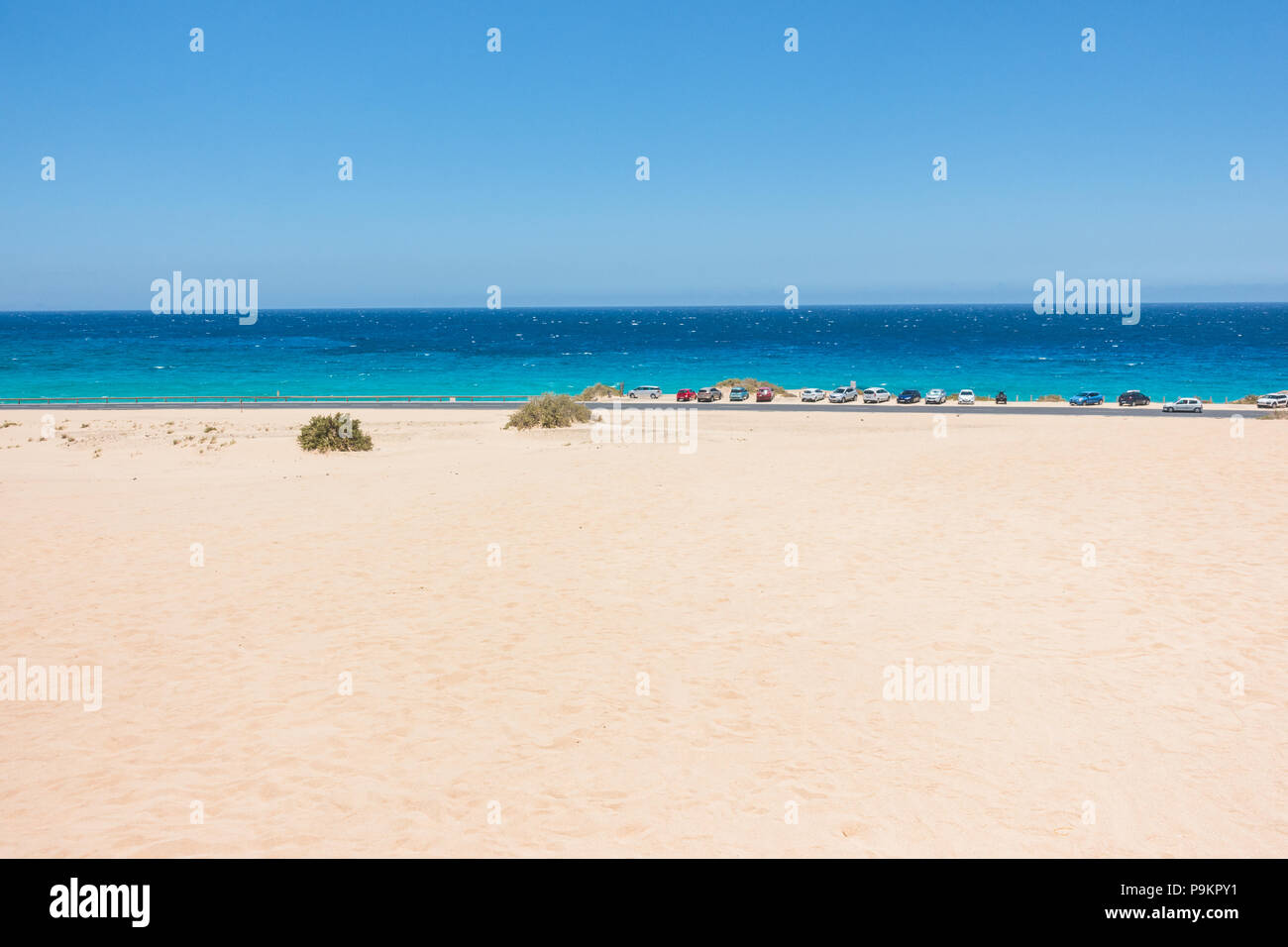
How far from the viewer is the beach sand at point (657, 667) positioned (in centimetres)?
708

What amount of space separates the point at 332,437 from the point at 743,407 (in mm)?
33143

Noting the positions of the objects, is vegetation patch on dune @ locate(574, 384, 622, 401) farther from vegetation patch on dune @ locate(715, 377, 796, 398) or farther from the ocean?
the ocean

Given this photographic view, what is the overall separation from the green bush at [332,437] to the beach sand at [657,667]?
1149 centimetres

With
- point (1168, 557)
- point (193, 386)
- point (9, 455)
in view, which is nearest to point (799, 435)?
point (1168, 557)

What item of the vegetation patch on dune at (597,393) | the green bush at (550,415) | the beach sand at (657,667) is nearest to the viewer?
the beach sand at (657,667)

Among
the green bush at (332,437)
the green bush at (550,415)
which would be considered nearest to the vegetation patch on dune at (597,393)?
the green bush at (550,415)

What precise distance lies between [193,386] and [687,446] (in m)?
74.4

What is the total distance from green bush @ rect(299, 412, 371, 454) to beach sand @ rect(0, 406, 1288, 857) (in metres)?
11.5

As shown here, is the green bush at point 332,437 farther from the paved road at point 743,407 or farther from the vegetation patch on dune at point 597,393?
the vegetation patch on dune at point 597,393

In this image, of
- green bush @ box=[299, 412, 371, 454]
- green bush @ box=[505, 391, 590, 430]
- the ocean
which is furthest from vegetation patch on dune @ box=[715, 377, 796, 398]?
green bush @ box=[299, 412, 371, 454]

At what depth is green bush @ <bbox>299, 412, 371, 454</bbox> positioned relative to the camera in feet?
109

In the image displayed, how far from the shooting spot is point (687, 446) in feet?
103
